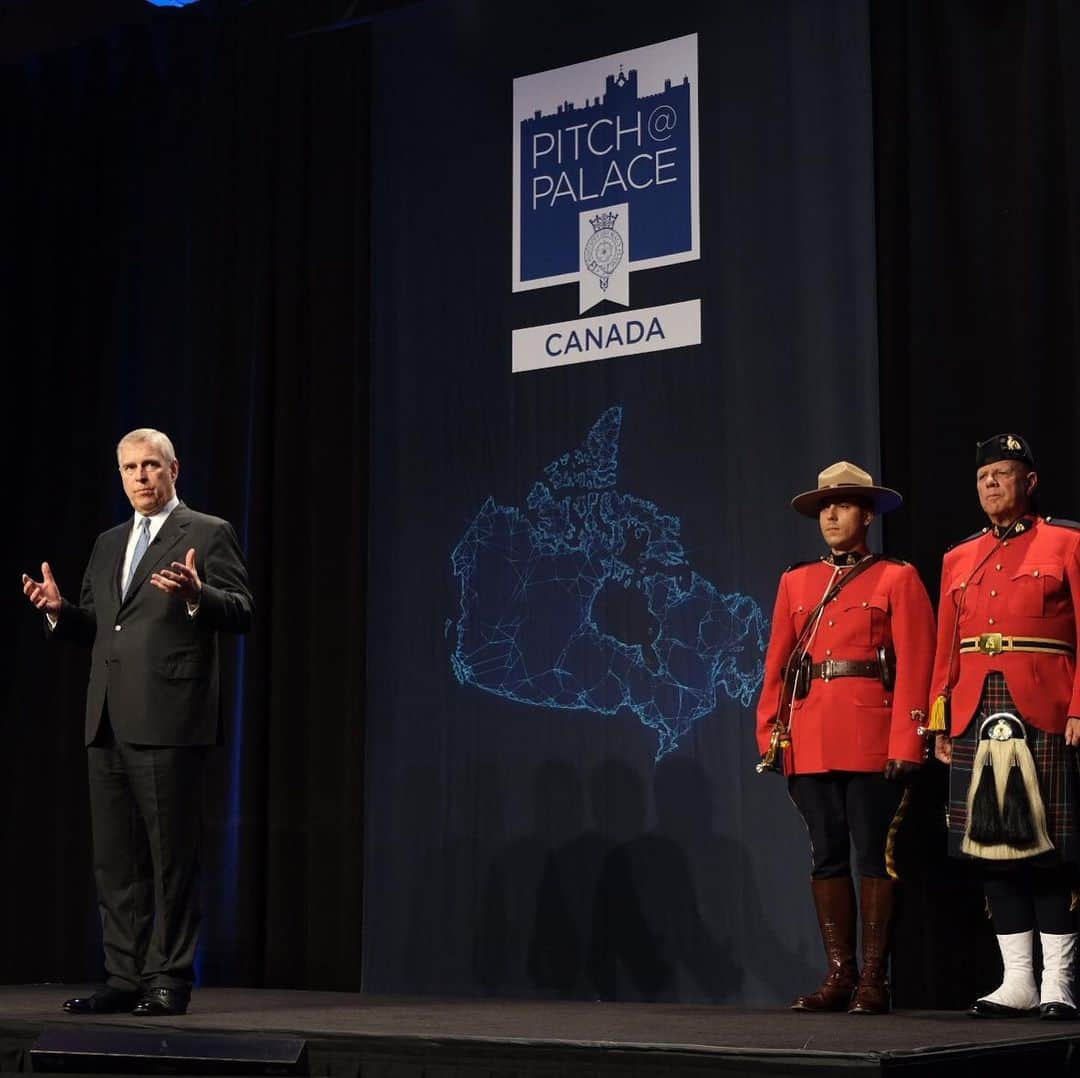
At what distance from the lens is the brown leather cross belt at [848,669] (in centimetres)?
411

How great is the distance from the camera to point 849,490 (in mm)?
4250

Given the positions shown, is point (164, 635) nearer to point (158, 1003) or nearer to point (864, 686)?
point (158, 1003)

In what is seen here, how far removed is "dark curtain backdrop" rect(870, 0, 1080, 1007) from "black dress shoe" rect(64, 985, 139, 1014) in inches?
80.9

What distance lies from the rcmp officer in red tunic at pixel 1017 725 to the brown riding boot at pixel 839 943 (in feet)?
1.02

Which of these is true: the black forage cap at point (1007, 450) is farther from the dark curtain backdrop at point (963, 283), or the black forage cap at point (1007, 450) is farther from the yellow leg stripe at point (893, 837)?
the yellow leg stripe at point (893, 837)

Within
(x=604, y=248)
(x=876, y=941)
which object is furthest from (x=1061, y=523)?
(x=604, y=248)

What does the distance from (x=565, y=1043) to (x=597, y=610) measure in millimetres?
2110

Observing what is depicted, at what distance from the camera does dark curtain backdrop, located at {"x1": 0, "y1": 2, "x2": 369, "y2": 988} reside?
563 centimetres

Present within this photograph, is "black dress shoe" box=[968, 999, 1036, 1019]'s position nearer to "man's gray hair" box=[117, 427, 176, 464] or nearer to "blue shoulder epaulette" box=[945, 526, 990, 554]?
"blue shoulder epaulette" box=[945, 526, 990, 554]

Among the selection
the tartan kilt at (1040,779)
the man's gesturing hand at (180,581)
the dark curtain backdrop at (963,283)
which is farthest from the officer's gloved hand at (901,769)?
the man's gesturing hand at (180,581)

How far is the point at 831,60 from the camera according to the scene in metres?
4.92

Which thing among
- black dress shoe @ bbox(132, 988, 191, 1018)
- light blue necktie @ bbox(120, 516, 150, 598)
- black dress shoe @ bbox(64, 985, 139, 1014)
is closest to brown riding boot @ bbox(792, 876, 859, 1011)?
black dress shoe @ bbox(132, 988, 191, 1018)

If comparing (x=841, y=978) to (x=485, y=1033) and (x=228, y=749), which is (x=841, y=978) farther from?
(x=228, y=749)

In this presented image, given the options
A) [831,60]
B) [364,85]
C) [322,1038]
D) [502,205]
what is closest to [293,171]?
[364,85]
